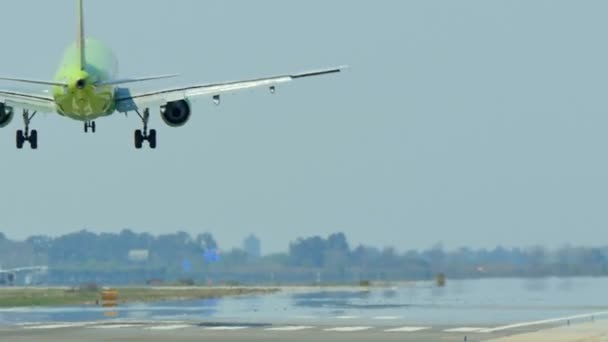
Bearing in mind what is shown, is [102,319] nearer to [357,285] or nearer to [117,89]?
[117,89]

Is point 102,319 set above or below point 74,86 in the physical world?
below

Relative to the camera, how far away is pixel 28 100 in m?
72.9

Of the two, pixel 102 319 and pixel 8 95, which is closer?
pixel 8 95

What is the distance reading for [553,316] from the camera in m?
78.8

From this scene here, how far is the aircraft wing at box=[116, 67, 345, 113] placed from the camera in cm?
7262

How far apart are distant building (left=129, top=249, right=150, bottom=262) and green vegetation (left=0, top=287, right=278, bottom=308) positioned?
2226 cm

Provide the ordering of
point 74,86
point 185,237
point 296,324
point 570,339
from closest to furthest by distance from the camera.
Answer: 1. point 570,339
2. point 74,86
3. point 296,324
4. point 185,237

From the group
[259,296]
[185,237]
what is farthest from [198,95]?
[185,237]

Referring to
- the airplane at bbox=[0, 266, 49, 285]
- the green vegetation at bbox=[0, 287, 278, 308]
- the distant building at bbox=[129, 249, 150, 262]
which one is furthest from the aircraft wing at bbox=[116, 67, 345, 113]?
the airplane at bbox=[0, 266, 49, 285]

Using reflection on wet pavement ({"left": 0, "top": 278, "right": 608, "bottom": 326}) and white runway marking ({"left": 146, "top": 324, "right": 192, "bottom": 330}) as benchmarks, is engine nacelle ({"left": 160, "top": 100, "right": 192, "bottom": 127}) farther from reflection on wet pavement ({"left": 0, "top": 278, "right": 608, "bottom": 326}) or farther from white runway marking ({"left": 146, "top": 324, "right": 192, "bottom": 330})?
reflection on wet pavement ({"left": 0, "top": 278, "right": 608, "bottom": 326})

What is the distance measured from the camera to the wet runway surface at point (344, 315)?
218ft

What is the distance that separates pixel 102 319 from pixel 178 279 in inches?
2949

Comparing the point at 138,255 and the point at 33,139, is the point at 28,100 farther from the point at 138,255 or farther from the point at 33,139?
the point at 138,255

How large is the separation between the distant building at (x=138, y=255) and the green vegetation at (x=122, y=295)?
2226 cm
